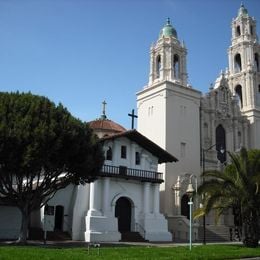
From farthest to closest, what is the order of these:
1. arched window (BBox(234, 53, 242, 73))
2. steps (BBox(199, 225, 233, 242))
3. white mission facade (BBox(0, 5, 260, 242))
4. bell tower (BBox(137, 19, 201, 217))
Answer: arched window (BBox(234, 53, 242, 73))
bell tower (BBox(137, 19, 201, 217))
steps (BBox(199, 225, 233, 242))
white mission facade (BBox(0, 5, 260, 242))

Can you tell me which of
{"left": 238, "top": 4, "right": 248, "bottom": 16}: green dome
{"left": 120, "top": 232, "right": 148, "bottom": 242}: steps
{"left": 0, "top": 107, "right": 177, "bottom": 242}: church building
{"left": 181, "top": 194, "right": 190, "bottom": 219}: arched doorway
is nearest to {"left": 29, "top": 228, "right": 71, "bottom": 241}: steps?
{"left": 0, "top": 107, "right": 177, "bottom": 242}: church building

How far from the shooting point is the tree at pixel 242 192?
85.7 feet

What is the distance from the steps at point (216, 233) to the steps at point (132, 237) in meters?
7.26

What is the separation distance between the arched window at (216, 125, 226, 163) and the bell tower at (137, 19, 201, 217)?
197 inches

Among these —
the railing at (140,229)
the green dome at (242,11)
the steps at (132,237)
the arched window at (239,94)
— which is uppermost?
the green dome at (242,11)

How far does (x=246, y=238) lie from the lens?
86.8 ft

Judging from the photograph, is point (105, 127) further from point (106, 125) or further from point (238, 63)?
point (238, 63)

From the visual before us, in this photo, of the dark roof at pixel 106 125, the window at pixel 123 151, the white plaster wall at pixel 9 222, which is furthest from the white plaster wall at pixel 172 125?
the white plaster wall at pixel 9 222

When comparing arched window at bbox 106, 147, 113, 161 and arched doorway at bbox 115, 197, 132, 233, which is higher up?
arched window at bbox 106, 147, 113, 161

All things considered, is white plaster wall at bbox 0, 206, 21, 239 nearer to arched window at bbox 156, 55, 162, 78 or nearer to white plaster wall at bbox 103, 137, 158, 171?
white plaster wall at bbox 103, 137, 158, 171

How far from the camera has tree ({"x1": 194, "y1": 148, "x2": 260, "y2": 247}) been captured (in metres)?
26.1

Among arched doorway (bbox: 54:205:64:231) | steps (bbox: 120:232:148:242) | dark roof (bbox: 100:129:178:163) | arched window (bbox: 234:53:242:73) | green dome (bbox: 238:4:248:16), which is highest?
A: green dome (bbox: 238:4:248:16)

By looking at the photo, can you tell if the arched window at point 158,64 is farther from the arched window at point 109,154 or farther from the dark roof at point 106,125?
the arched window at point 109,154

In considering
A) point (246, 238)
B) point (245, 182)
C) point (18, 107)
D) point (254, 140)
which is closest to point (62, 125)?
point (18, 107)
